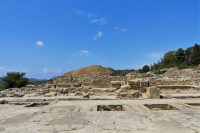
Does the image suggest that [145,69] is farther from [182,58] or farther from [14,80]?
[14,80]

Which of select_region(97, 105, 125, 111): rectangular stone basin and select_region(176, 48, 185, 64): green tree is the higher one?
Answer: select_region(176, 48, 185, 64): green tree

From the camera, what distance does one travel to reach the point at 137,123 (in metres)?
6.35

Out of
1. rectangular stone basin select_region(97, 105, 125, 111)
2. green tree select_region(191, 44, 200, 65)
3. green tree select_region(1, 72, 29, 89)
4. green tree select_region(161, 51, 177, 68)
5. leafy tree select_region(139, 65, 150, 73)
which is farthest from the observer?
green tree select_region(161, 51, 177, 68)

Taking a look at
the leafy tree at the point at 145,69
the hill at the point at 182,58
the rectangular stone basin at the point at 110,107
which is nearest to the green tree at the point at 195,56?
the hill at the point at 182,58

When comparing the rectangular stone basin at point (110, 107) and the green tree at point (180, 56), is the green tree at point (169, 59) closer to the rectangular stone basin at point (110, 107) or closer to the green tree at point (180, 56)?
the green tree at point (180, 56)

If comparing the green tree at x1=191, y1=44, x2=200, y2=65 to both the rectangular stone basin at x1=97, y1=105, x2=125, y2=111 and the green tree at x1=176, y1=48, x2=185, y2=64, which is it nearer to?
the green tree at x1=176, y1=48, x2=185, y2=64

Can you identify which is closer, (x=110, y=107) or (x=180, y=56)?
(x=110, y=107)

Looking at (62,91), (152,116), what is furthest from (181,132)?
(62,91)

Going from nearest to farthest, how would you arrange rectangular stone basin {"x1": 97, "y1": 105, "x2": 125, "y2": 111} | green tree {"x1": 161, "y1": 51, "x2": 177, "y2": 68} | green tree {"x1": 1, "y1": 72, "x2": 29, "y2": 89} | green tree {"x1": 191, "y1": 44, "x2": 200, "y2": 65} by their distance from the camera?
rectangular stone basin {"x1": 97, "y1": 105, "x2": 125, "y2": 111}
green tree {"x1": 1, "y1": 72, "x2": 29, "y2": 89}
green tree {"x1": 191, "y1": 44, "x2": 200, "y2": 65}
green tree {"x1": 161, "y1": 51, "x2": 177, "y2": 68}

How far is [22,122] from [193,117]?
13.9ft

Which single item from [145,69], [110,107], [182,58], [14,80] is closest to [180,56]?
[182,58]

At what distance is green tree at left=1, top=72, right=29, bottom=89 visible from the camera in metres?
36.6

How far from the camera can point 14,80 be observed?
3716 centimetres

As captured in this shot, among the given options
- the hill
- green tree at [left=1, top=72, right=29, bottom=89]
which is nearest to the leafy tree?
the hill
